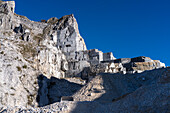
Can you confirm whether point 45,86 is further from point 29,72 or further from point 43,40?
point 43,40

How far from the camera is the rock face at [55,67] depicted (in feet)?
77.0

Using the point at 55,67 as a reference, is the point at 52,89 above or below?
below

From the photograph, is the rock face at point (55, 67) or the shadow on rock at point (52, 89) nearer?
the rock face at point (55, 67)

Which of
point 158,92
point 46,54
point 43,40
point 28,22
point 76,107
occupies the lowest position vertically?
point 76,107

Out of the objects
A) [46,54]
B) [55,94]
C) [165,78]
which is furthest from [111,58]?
[165,78]

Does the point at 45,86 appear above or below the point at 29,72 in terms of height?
below

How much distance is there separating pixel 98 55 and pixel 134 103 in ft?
91.7

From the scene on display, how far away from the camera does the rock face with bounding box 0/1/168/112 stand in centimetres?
2348

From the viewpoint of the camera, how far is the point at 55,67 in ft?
122

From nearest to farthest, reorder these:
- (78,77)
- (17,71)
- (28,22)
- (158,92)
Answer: (158,92) → (17,71) → (78,77) → (28,22)

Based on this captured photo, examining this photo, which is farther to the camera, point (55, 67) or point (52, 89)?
point (55, 67)

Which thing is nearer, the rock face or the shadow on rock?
the rock face

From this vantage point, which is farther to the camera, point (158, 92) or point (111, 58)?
point (111, 58)

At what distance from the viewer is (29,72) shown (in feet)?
96.7
